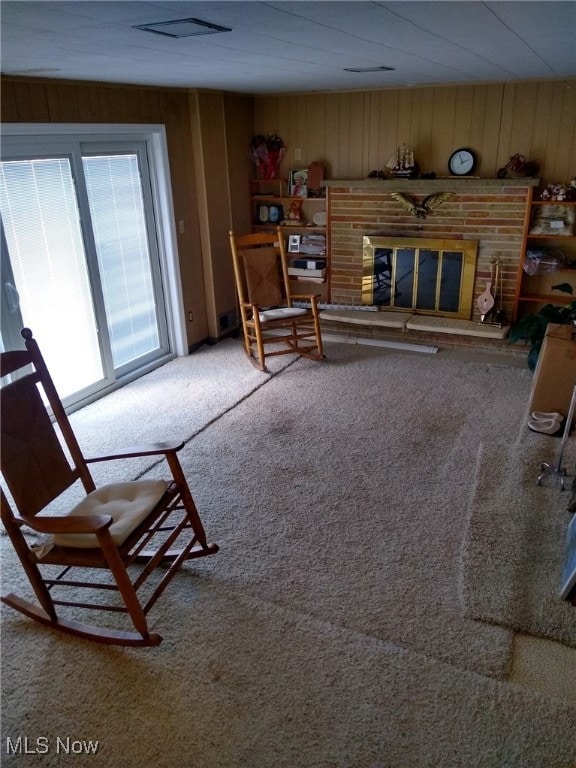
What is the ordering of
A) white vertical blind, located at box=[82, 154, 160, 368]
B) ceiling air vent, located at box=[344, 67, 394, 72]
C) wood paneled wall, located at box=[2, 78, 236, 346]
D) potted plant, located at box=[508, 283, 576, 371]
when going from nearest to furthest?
ceiling air vent, located at box=[344, 67, 394, 72]
wood paneled wall, located at box=[2, 78, 236, 346]
potted plant, located at box=[508, 283, 576, 371]
white vertical blind, located at box=[82, 154, 160, 368]

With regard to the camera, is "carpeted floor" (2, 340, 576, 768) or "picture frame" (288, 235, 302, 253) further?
"picture frame" (288, 235, 302, 253)

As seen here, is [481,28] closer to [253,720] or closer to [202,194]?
[253,720]

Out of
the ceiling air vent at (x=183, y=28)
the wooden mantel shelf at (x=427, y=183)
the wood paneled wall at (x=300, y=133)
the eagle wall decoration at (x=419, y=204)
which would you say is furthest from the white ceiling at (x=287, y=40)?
the eagle wall decoration at (x=419, y=204)

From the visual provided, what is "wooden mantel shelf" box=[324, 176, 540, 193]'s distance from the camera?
4.45 meters

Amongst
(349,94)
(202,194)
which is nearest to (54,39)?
(202,194)

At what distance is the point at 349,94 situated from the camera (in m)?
4.95

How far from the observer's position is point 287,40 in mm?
2121

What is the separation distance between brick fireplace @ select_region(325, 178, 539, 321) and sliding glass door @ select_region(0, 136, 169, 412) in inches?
69.2

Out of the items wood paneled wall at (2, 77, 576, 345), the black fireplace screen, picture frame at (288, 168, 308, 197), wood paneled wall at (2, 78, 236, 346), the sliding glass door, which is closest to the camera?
wood paneled wall at (2, 78, 236, 346)

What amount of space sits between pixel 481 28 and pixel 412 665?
7.34ft

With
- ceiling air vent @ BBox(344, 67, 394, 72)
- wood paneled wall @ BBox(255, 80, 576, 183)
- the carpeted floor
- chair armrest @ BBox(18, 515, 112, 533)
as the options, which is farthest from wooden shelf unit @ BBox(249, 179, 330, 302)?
chair armrest @ BBox(18, 515, 112, 533)

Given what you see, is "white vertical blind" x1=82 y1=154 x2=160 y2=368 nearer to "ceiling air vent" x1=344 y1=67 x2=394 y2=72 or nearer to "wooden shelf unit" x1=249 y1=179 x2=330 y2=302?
"wooden shelf unit" x1=249 y1=179 x2=330 y2=302

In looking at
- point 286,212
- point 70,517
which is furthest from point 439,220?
point 70,517

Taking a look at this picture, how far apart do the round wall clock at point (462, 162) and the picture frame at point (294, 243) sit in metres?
1.55
